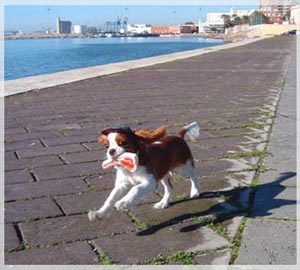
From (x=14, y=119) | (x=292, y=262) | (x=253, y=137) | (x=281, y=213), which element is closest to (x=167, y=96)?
(x=14, y=119)

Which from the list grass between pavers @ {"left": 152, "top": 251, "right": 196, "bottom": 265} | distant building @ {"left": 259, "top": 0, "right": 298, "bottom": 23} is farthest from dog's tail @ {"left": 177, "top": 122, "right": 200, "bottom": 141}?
distant building @ {"left": 259, "top": 0, "right": 298, "bottom": 23}

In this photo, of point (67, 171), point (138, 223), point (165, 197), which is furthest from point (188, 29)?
point (138, 223)

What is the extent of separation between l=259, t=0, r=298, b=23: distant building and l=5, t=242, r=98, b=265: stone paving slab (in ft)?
390

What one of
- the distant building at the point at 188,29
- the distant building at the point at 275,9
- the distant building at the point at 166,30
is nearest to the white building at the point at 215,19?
the distant building at the point at 188,29

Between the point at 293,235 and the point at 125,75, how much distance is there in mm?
10978

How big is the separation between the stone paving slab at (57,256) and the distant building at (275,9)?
11875 centimetres

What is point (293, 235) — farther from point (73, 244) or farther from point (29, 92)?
point (29, 92)

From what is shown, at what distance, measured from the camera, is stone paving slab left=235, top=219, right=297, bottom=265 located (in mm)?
2436

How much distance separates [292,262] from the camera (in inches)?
95.1

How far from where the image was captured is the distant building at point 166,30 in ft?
511

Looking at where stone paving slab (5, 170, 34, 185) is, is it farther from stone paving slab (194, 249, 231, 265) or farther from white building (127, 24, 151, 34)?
white building (127, 24, 151, 34)

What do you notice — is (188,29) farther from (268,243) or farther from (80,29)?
(268,243)

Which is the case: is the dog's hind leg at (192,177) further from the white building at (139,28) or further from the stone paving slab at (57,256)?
the white building at (139,28)

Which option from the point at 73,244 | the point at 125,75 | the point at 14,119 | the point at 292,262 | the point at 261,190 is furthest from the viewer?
the point at 125,75
